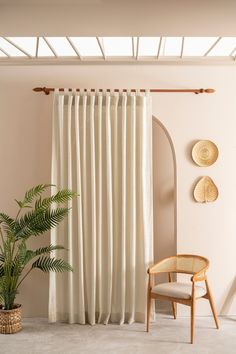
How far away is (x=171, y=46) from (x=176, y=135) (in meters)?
0.97

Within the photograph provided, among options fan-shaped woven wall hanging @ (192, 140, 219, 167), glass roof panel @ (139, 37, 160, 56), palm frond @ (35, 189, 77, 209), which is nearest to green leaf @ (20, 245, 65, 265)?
palm frond @ (35, 189, 77, 209)

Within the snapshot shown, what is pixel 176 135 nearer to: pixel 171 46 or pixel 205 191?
pixel 205 191

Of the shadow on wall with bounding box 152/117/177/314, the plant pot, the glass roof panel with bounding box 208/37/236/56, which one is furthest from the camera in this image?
the shadow on wall with bounding box 152/117/177/314

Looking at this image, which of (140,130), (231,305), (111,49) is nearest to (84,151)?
(140,130)

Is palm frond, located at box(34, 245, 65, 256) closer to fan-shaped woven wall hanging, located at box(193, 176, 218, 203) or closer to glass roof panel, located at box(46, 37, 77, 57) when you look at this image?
fan-shaped woven wall hanging, located at box(193, 176, 218, 203)

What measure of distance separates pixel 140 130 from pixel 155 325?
6.74 ft

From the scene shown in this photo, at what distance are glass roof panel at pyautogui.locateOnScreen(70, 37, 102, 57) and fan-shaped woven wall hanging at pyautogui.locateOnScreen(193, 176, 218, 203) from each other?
5.93ft

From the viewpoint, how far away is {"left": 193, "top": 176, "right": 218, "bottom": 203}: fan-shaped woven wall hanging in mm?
5125

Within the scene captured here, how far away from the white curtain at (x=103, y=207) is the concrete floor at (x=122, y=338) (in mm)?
227

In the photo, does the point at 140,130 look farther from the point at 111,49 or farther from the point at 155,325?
the point at 155,325

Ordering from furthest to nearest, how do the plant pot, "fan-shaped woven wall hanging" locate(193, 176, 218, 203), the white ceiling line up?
"fan-shaped woven wall hanging" locate(193, 176, 218, 203) → the plant pot → the white ceiling

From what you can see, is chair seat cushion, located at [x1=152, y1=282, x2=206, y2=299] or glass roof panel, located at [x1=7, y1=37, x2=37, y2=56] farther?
glass roof panel, located at [x1=7, y1=37, x2=37, y2=56]

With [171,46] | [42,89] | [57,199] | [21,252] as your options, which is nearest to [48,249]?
[21,252]

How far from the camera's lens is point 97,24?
2.85 m
